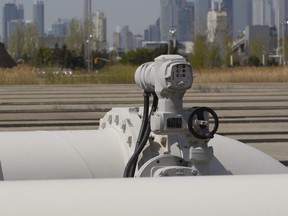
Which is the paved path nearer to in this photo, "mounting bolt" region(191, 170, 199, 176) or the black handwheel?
the black handwheel

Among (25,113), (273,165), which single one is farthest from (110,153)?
(25,113)

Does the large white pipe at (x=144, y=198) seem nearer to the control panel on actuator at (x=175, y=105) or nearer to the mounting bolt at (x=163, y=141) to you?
the control panel on actuator at (x=175, y=105)

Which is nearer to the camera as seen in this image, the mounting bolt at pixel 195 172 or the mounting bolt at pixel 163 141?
the mounting bolt at pixel 195 172

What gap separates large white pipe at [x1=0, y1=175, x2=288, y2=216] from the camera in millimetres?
2127

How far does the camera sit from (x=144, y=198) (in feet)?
7.13

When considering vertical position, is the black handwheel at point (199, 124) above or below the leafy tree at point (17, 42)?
below

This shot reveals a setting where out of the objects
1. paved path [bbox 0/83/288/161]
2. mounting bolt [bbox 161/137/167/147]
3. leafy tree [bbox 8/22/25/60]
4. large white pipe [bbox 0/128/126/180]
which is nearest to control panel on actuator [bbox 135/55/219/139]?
mounting bolt [bbox 161/137/167/147]

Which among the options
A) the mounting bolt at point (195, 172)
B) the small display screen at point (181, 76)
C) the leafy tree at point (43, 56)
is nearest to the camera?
the mounting bolt at point (195, 172)

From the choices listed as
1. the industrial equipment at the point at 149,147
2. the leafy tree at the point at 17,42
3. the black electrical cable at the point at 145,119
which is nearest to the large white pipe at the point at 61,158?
the industrial equipment at the point at 149,147

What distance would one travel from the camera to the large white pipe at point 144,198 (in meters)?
2.13

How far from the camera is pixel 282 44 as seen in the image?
74.5m

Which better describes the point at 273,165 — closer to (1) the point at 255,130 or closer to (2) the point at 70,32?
(1) the point at 255,130

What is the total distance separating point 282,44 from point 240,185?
242 feet

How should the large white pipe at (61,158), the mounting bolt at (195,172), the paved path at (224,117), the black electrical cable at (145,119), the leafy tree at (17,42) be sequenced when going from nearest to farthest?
the mounting bolt at (195,172), the black electrical cable at (145,119), the large white pipe at (61,158), the paved path at (224,117), the leafy tree at (17,42)
